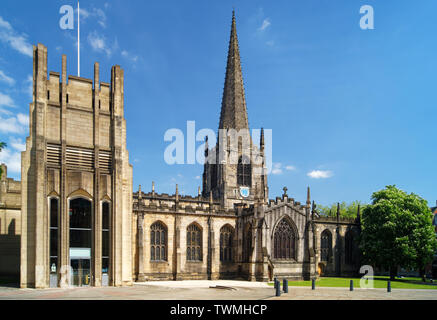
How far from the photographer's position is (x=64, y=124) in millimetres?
32031

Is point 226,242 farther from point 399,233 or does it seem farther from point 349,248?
point 399,233

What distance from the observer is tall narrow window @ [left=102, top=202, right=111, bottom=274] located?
32.0m

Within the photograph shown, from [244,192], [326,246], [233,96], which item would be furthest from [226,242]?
[233,96]

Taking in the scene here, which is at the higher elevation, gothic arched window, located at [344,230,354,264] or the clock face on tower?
the clock face on tower

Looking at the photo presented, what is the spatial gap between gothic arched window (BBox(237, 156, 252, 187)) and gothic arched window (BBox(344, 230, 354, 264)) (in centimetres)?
1859

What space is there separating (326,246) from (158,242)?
2339cm

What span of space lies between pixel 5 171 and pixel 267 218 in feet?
99.3

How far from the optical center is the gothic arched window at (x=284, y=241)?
45750mm

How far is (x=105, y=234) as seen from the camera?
3238 cm

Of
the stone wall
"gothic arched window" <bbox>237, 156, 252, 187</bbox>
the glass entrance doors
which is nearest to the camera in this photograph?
the glass entrance doors

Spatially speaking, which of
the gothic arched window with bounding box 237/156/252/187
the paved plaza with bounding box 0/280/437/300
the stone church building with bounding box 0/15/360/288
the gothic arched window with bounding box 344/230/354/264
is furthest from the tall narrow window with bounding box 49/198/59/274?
the gothic arched window with bounding box 237/156/252/187

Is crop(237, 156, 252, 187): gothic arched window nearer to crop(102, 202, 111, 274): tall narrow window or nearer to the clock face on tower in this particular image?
the clock face on tower

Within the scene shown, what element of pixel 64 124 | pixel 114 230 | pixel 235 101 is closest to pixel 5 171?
pixel 64 124

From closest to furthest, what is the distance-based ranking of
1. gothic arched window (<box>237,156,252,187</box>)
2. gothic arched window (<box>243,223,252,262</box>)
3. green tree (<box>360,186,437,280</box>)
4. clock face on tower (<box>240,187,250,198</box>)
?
gothic arched window (<box>243,223,252,262</box>) → green tree (<box>360,186,437,280</box>) → clock face on tower (<box>240,187,250,198</box>) → gothic arched window (<box>237,156,252,187</box>)
